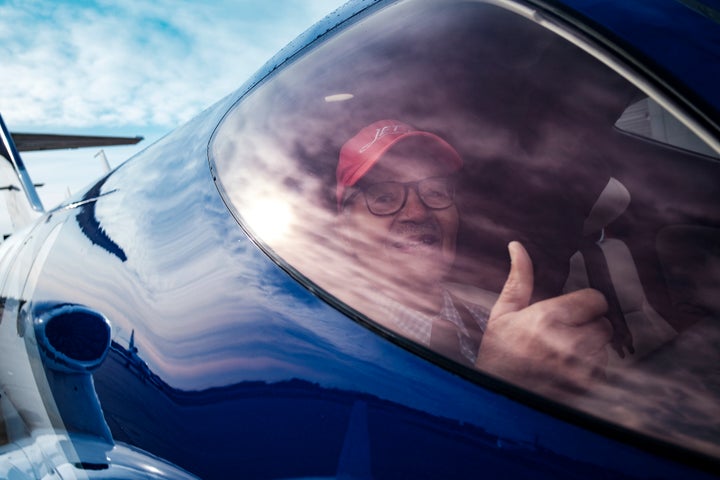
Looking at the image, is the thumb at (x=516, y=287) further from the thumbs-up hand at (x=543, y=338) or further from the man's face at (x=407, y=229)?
the man's face at (x=407, y=229)

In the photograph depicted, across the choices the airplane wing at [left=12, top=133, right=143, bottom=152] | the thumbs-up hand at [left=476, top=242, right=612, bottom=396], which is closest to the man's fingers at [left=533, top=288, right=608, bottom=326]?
the thumbs-up hand at [left=476, top=242, right=612, bottom=396]

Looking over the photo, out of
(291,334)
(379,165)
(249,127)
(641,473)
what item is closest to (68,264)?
(249,127)

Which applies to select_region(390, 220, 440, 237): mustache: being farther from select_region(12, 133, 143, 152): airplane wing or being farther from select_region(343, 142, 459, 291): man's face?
select_region(12, 133, 143, 152): airplane wing

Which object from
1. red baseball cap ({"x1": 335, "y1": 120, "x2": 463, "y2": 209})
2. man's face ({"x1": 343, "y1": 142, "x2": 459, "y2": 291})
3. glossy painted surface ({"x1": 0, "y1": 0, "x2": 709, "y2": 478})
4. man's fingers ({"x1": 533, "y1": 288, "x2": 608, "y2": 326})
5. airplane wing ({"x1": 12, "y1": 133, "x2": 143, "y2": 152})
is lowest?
glossy painted surface ({"x1": 0, "y1": 0, "x2": 709, "y2": 478})

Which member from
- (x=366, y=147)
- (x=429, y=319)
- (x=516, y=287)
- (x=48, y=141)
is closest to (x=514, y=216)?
(x=516, y=287)

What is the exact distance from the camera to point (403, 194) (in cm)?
88

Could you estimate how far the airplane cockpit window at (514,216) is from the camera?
2.19 ft

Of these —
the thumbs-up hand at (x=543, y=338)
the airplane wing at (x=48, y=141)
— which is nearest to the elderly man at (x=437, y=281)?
the thumbs-up hand at (x=543, y=338)

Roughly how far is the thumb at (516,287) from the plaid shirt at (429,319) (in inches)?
1.1

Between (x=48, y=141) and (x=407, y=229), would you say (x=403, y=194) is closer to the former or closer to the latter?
(x=407, y=229)

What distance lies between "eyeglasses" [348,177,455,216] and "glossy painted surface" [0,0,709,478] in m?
0.22

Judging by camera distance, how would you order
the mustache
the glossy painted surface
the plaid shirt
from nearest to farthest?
1. the glossy painted surface
2. the plaid shirt
3. the mustache

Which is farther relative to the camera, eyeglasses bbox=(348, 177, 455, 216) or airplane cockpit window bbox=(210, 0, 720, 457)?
eyeglasses bbox=(348, 177, 455, 216)

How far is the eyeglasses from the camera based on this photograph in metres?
0.83
